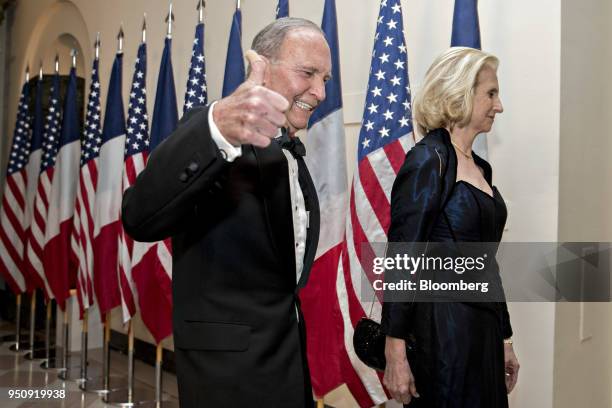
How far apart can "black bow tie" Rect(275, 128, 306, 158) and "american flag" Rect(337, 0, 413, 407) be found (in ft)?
5.34

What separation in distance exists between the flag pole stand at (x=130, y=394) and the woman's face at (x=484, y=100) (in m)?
3.53

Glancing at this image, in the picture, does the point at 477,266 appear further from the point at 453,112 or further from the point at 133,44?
the point at 133,44

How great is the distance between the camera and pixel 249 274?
52.7 inches

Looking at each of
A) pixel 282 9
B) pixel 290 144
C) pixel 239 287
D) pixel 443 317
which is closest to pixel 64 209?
pixel 282 9

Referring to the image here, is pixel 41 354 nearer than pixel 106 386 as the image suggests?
No

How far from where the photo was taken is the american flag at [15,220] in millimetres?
6949

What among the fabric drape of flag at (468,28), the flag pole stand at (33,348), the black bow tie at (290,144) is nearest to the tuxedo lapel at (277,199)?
the black bow tie at (290,144)

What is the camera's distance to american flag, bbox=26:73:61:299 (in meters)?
6.38

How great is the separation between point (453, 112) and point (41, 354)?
586 cm

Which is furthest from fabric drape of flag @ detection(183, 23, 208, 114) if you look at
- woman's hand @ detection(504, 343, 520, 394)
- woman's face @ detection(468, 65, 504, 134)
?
woman's hand @ detection(504, 343, 520, 394)

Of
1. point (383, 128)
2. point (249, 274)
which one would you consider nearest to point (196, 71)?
point (383, 128)

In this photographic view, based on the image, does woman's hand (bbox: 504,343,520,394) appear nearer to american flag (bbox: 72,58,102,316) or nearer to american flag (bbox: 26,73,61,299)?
american flag (bbox: 72,58,102,316)

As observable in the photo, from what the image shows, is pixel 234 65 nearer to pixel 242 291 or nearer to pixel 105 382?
pixel 105 382

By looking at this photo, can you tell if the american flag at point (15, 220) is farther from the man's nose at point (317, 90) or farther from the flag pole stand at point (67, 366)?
the man's nose at point (317, 90)
